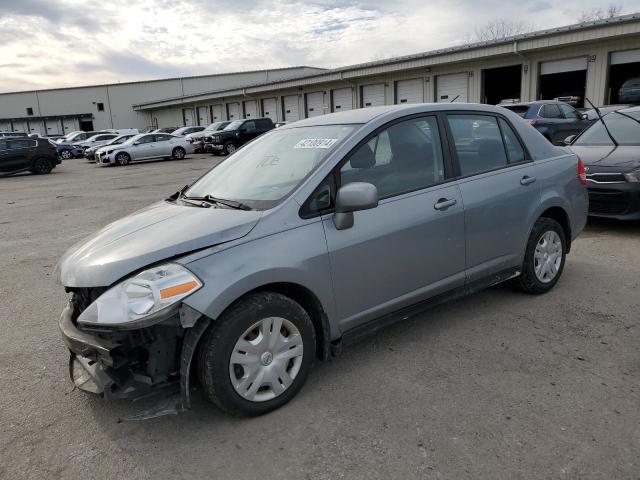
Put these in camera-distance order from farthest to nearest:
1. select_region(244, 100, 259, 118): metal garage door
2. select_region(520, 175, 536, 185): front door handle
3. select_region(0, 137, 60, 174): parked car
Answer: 1. select_region(244, 100, 259, 118): metal garage door
2. select_region(0, 137, 60, 174): parked car
3. select_region(520, 175, 536, 185): front door handle

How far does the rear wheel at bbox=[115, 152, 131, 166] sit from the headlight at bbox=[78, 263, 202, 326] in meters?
24.1

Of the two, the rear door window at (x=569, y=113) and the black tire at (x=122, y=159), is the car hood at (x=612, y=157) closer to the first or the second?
the rear door window at (x=569, y=113)

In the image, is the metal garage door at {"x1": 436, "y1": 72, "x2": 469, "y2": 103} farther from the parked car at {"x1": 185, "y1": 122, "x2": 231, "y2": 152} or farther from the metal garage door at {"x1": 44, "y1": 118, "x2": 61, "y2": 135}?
the metal garage door at {"x1": 44, "y1": 118, "x2": 61, "y2": 135}

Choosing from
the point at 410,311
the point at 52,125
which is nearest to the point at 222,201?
the point at 410,311

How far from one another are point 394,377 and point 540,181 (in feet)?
7.40

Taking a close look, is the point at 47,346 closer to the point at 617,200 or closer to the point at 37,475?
the point at 37,475

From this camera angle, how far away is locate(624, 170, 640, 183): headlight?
6.50 m

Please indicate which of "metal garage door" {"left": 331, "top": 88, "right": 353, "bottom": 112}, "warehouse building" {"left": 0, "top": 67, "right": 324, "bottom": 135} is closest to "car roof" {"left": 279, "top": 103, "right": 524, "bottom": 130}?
"metal garage door" {"left": 331, "top": 88, "right": 353, "bottom": 112}

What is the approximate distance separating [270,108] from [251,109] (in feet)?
10.1

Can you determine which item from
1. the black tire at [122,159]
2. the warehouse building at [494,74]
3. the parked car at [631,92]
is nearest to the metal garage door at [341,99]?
the warehouse building at [494,74]

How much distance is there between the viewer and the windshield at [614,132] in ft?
24.8

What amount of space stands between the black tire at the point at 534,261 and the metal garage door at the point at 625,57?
18327mm

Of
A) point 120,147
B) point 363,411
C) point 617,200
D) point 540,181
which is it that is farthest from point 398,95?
point 363,411

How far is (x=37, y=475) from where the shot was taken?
255 cm
